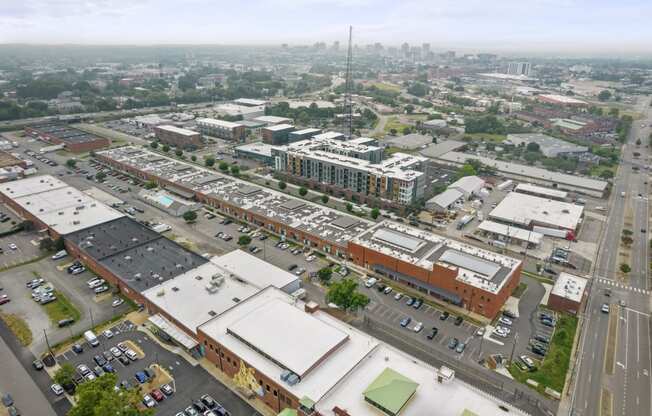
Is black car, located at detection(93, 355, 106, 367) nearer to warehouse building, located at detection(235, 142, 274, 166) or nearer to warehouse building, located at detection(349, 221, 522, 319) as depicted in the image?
warehouse building, located at detection(349, 221, 522, 319)

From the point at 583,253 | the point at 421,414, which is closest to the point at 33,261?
the point at 421,414

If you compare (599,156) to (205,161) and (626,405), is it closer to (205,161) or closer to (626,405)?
(626,405)

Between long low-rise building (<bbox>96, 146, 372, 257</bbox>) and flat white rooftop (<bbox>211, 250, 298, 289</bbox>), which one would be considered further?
long low-rise building (<bbox>96, 146, 372, 257</bbox>)

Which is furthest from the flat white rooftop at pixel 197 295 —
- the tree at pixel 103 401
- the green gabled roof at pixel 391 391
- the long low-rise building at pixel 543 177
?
the long low-rise building at pixel 543 177

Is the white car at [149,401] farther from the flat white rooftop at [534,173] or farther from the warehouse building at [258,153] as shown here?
the flat white rooftop at [534,173]

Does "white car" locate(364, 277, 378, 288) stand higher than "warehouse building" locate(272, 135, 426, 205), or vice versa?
"warehouse building" locate(272, 135, 426, 205)

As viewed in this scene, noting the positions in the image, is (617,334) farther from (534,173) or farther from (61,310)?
(61,310)

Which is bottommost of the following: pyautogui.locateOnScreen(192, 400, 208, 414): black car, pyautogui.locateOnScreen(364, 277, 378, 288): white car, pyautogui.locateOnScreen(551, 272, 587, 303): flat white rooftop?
pyautogui.locateOnScreen(192, 400, 208, 414): black car

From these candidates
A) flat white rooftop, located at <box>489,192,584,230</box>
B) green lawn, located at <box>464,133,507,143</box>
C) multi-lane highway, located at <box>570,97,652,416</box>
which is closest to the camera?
multi-lane highway, located at <box>570,97,652,416</box>

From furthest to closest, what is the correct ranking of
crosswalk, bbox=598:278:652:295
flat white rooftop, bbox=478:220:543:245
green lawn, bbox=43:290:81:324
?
flat white rooftop, bbox=478:220:543:245
crosswalk, bbox=598:278:652:295
green lawn, bbox=43:290:81:324

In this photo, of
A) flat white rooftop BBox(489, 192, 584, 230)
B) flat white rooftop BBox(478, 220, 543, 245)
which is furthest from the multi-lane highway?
flat white rooftop BBox(478, 220, 543, 245)
